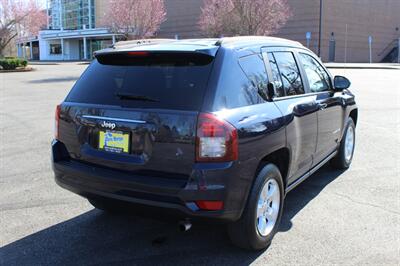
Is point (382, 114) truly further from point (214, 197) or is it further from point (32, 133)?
point (214, 197)

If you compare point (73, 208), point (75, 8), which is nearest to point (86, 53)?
point (75, 8)

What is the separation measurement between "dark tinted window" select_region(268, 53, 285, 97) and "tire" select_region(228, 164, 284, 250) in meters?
0.79

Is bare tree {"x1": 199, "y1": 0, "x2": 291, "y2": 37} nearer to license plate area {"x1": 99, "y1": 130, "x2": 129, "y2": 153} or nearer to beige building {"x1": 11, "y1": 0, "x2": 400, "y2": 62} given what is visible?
beige building {"x1": 11, "y1": 0, "x2": 400, "y2": 62}

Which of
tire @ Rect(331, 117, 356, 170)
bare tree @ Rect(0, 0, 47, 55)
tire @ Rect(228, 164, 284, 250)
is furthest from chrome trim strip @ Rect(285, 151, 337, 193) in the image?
bare tree @ Rect(0, 0, 47, 55)

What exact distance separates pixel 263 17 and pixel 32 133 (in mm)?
28357

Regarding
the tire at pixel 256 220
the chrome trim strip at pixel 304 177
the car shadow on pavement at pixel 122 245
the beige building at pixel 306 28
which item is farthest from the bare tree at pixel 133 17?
the tire at pixel 256 220

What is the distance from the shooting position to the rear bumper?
3.20 meters

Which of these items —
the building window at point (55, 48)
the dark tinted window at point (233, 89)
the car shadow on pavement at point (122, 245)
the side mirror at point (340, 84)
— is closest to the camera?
the dark tinted window at point (233, 89)

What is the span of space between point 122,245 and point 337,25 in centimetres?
5840

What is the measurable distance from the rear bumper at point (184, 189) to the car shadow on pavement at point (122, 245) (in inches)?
10.2

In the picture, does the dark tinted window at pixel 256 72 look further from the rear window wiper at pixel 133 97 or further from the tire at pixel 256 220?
the rear window wiper at pixel 133 97

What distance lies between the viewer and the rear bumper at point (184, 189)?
3195mm

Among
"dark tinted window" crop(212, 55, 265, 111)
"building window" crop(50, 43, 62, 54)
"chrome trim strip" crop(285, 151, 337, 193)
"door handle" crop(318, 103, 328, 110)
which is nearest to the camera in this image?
"dark tinted window" crop(212, 55, 265, 111)

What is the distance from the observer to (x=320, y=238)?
4.03 metres
